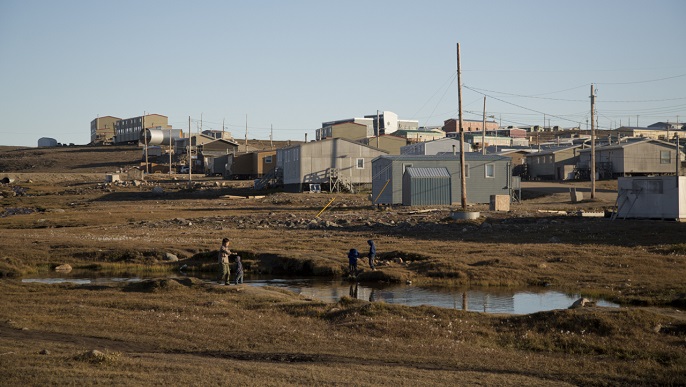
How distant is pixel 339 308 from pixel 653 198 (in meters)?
27.8

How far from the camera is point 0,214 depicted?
6188 cm

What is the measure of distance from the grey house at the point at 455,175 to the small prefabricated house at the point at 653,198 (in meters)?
15.7

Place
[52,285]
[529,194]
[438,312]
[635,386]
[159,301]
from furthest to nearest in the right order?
[529,194] → [52,285] → [159,301] → [438,312] → [635,386]

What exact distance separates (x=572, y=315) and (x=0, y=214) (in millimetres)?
53227

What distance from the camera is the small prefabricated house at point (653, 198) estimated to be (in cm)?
4206

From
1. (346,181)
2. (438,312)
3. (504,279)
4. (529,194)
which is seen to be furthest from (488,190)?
(438,312)

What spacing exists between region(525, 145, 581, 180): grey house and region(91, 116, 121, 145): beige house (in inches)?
3738

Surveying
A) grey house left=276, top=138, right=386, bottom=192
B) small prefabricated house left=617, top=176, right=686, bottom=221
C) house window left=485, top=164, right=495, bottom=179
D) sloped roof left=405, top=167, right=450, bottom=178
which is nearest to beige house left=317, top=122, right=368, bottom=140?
grey house left=276, top=138, right=386, bottom=192

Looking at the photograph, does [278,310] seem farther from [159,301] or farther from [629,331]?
[629,331]

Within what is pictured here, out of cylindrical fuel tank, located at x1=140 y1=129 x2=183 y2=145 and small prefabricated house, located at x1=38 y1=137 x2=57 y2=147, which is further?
small prefabricated house, located at x1=38 y1=137 x2=57 y2=147

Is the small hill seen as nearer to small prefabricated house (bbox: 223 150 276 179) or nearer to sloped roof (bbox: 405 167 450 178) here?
small prefabricated house (bbox: 223 150 276 179)

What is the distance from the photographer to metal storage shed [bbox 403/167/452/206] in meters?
57.8

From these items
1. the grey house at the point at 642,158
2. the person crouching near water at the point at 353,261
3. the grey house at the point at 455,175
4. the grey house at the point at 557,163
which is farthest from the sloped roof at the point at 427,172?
the grey house at the point at 557,163

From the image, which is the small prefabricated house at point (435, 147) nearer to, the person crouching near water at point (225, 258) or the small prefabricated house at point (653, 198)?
the small prefabricated house at point (653, 198)
